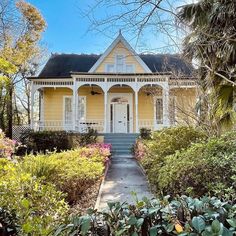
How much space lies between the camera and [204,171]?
17.5ft

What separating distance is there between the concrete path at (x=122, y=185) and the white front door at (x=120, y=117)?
10.0 metres

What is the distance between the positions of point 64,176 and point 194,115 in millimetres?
8166

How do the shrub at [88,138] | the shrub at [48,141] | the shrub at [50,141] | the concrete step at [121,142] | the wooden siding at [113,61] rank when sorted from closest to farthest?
the shrub at [50,141]
the shrub at [48,141]
the shrub at [88,138]
the concrete step at [121,142]
the wooden siding at [113,61]

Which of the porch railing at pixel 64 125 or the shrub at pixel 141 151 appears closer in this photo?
the shrub at pixel 141 151

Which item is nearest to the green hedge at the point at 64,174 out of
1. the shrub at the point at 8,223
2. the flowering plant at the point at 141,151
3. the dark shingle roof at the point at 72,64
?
the shrub at the point at 8,223

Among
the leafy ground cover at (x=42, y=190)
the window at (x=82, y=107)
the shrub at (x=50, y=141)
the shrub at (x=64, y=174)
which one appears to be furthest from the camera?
the window at (x=82, y=107)

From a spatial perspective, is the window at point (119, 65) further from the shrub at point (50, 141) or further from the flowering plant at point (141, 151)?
the flowering plant at point (141, 151)

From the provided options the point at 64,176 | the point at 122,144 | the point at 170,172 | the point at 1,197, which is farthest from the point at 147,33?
the point at 122,144

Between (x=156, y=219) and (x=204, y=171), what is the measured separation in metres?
3.09

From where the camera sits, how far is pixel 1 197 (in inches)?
139

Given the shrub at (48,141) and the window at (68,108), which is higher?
the window at (68,108)

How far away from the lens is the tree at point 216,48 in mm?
7215

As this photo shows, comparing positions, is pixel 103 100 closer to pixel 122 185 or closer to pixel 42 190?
pixel 122 185

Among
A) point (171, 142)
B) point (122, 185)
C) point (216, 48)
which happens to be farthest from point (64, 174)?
point (216, 48)
